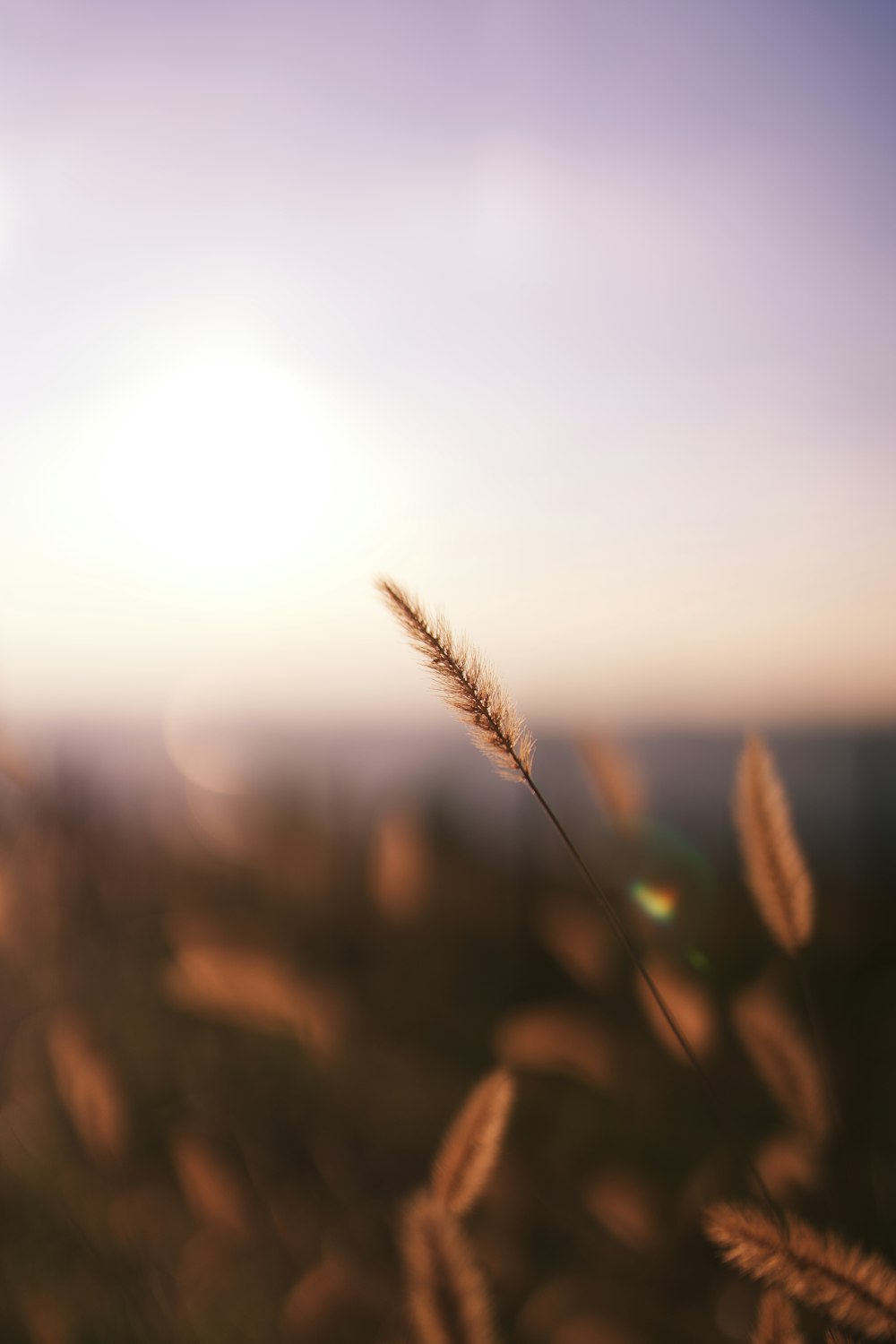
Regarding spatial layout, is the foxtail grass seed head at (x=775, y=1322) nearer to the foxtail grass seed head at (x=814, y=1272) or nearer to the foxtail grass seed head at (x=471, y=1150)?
the foxtail grass seed head at (x=814, y=1272)

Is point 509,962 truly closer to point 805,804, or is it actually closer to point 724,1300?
point 805,804

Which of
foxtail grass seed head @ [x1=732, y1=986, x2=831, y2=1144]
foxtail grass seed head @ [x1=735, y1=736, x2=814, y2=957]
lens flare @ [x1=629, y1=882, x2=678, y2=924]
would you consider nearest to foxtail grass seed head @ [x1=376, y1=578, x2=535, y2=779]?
foxtail grass seed head @ [x1=735, y1=736, x2=814, y2=957]

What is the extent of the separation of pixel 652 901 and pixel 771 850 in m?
1.49

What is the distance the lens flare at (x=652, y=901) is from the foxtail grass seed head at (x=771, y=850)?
135cm

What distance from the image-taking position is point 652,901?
2.57m

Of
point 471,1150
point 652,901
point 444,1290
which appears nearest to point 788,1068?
point 471,1150

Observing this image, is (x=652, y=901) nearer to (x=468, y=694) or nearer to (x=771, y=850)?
(x=771, y=850)

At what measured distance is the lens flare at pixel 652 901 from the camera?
2.50 metres

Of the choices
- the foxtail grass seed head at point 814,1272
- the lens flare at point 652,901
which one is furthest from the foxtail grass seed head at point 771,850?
the lens flare at point 652,901

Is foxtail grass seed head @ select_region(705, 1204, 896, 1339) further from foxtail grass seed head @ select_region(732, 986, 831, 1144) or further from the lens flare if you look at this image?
the lens flare

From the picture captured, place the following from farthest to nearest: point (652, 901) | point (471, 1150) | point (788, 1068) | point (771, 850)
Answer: point (652, 901) → point (788, 1068) → point (771, 850) → point (471, 1150)

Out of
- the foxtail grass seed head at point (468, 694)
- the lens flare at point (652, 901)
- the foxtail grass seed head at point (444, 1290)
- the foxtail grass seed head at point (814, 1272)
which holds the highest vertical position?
the foxtail grass seed head at point (468, 694)

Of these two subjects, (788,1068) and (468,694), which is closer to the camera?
(468,694)

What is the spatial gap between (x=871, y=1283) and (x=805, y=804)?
4234 millimetres
